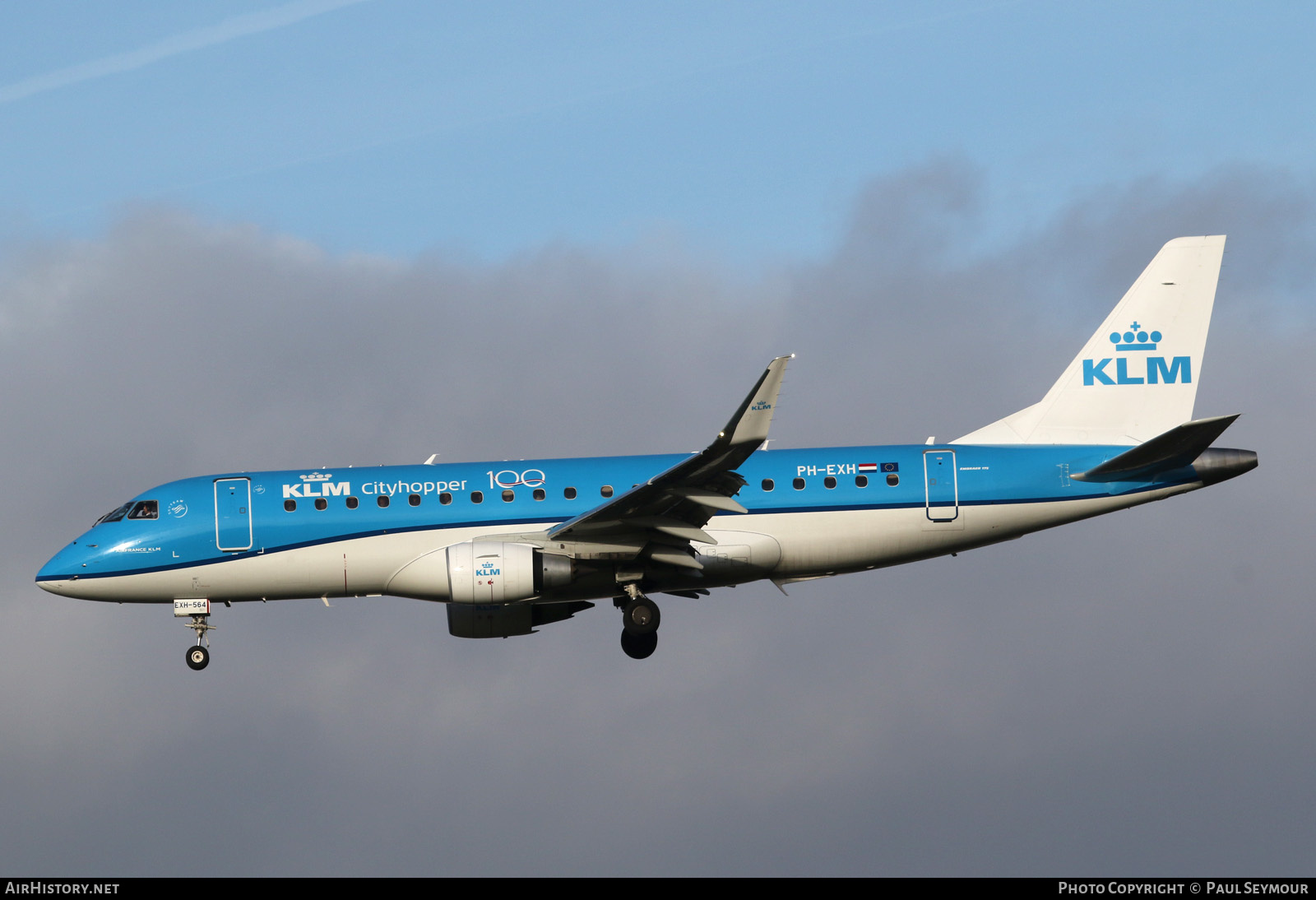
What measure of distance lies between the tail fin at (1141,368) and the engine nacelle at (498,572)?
10159 mm

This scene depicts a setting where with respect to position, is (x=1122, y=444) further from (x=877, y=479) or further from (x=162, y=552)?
(x=162, y=552)

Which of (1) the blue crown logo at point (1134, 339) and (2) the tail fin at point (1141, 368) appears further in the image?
(1) the blue crown logo at point (1134, 339)

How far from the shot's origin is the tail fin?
32656 mm

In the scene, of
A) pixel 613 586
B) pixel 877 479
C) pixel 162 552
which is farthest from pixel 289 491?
pixel 877 479

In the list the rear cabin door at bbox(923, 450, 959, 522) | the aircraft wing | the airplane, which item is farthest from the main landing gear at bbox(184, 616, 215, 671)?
the rear cabin door at bbox(923, 450, 959, 522)

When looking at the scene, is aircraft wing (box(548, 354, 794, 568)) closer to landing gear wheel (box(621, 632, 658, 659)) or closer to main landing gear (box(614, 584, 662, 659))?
main landing gear (box(614, 584, 662, 659))

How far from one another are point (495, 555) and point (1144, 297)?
16.8 m

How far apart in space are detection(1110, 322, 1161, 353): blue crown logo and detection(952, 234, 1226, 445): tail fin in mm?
20

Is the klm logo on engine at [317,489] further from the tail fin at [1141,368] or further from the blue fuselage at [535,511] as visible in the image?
the tail fin at [1141,368]

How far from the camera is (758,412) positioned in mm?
25375

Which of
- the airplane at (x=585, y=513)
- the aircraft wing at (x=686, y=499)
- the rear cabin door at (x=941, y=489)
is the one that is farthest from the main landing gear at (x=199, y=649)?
the rear cabin door at (x=941, y=489)

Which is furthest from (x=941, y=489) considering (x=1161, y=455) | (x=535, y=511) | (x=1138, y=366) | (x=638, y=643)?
(x=535, y=511)

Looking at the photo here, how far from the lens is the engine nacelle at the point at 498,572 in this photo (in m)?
28.8

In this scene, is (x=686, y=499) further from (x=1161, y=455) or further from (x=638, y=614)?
(x=1161, y=455)
